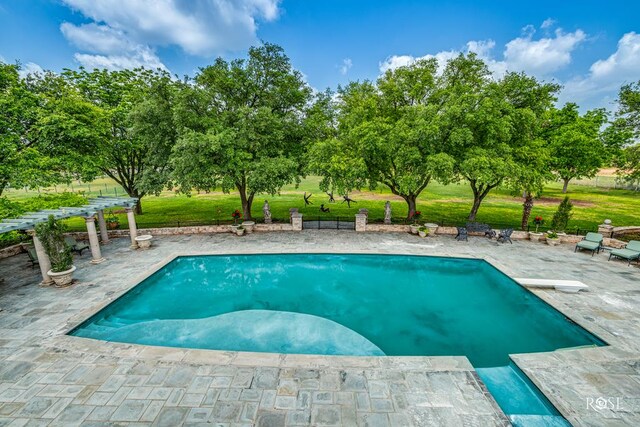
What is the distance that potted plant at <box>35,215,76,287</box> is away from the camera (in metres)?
10.2

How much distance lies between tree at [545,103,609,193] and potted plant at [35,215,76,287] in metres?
25.8

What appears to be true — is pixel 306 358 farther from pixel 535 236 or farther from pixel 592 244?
pixel 535 236

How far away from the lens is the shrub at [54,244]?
10.2 metres

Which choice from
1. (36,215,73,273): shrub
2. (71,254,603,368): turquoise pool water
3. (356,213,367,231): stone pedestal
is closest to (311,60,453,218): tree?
(356,213,367,231): stone pedestal

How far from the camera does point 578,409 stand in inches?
208

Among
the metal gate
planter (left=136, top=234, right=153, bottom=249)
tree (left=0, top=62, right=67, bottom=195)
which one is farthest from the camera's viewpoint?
the metal gate

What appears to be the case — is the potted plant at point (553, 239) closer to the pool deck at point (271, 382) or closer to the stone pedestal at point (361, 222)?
the pool deck at point (271, 382)

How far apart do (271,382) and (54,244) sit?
34.6ft

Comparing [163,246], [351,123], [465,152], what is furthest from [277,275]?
[465,152]

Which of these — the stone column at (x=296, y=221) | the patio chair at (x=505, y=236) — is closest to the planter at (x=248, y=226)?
the stone column at (x=296, y=221)

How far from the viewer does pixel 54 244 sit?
34.0ft

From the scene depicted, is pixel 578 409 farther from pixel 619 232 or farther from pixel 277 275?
pixel 619 232

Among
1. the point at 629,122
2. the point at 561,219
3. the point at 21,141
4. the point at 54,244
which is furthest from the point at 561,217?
the point at 21,141

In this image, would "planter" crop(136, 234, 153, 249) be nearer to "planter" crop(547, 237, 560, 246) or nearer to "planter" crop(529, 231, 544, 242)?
"planter" crop(529, 231, 544, 242)
